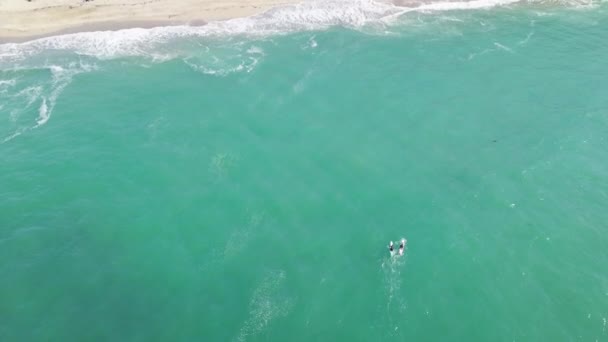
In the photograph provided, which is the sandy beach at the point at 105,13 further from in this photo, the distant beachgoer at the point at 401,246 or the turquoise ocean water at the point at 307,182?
the distant beachgoer at the point at 401,246

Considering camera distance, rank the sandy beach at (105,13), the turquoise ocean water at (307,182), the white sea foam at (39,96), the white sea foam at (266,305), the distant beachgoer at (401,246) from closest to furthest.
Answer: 1. the white sea foam at (266,305)
2. the turquoise ocean water at (307,182)
3. the distant beachgoer at (401,246)
4. the white sea foam at (39,96)
5. the sandy beach at (105,13)

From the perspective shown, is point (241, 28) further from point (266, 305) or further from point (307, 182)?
point (266, 305)

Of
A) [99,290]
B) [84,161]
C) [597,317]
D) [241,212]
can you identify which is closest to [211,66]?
[84,161]

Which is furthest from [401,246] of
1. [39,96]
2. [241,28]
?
[39,96]

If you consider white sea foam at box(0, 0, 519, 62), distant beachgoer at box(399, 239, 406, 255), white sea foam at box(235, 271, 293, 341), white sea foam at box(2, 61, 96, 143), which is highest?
white sea foam at box(0, 0, 519, 62)

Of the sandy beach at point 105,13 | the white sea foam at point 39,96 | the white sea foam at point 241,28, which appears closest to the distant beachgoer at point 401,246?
the white sea foam at point 241,28

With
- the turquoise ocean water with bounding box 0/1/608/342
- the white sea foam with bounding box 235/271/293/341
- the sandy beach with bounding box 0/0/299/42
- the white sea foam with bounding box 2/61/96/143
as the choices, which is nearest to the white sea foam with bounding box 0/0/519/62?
the turquoise ocean water with bounding box 0/1/608/342

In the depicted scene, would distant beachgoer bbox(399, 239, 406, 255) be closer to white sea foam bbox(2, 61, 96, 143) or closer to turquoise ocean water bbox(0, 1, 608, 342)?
turquoise ocean water bbox(0, 1, 608, 342)

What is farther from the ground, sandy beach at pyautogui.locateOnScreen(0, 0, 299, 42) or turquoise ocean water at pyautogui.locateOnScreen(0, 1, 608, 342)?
sandy beach at pyautogui.locateOnScreen(0, 0, 299, 42)
